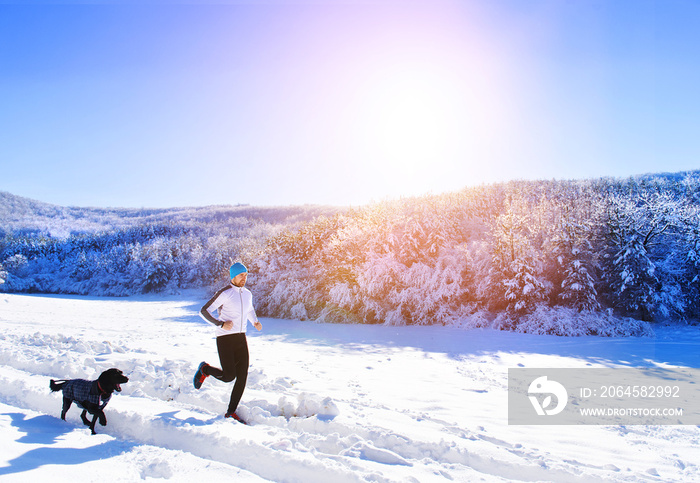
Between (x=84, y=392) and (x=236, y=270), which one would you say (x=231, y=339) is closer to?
(x=236, y=270)

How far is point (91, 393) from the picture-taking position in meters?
3.91

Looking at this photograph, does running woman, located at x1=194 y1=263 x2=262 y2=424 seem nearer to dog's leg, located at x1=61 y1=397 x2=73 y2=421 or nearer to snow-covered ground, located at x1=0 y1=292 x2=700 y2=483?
snow-covered ground, located at x1=0 y1=292 x2=700 y2=483

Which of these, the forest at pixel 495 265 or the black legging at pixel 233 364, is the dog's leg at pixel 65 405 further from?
the forest at pixel 495 265

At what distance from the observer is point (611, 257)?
663 inches

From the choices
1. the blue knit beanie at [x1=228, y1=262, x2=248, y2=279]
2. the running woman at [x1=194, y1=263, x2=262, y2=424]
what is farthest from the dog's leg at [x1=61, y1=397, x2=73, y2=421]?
the blue knit beanie at [x1=228, y1=262, x2=248, y2=279]

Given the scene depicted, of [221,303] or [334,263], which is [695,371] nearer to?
[221,303]

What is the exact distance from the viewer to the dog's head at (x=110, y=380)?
13.3 ft

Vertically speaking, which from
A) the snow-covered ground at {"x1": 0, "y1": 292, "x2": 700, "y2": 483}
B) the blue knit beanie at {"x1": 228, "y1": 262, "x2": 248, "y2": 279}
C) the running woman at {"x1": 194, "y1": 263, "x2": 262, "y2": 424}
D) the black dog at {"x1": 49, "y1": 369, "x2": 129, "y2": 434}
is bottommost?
the snow-covered ground at {"x1": 0, "y1": 292, "x2": 700, "y2": 483}

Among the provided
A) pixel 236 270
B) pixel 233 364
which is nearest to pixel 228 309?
pixel 236 270

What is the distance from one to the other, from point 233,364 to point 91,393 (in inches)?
58.6

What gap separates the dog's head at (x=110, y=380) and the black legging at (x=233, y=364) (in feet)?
3.16

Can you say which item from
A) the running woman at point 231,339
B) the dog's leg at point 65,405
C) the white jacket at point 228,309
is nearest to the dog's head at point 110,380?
the dog's leg at point 65,405

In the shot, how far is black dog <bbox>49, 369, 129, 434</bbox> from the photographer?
3.93m

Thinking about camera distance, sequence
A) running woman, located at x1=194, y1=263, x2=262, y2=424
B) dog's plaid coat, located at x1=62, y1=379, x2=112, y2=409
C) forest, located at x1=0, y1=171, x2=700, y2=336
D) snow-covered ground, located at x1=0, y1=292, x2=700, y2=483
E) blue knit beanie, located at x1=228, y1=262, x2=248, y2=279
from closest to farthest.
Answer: snow-covered ground, located at x1=0, y1=292, x2=700, y2=483 < dog's plaid coat, located at x1=62, y1=379, x2=112, y2=409 < running woman, located at x1=194, y1=263, x2=262, y2=424 < blue knit beanie, located at x1=228, y1=262, x2=248, y2=279 < forest, located at x1=0, y1=171, x2=700, y2=336
